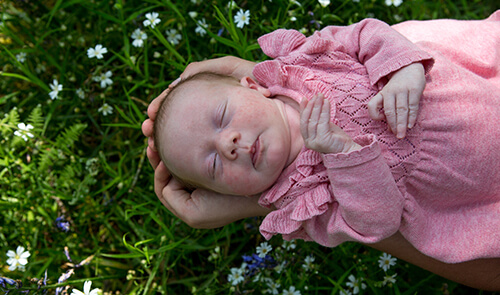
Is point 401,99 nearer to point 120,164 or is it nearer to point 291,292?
point 291,292

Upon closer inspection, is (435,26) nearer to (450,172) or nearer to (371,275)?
(450,172)

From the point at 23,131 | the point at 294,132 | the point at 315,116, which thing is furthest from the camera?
the point at 23,131

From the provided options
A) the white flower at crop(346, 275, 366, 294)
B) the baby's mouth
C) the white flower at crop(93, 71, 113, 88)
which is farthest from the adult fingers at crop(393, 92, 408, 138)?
the white flower at crop(93, 71, 113, 88)

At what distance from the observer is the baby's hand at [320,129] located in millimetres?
1755

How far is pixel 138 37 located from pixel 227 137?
140 cm

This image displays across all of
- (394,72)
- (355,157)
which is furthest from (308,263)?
(394,72)

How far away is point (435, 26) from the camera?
2307 millimetres

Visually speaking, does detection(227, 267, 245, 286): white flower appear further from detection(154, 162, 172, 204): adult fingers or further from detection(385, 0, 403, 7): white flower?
detection(385, 0, 403, 7): white flower

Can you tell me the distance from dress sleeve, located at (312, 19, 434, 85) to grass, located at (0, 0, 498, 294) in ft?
1.59

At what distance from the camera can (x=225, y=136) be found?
6.23 feet

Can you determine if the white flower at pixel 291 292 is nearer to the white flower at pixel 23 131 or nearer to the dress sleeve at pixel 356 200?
the dress sleeve at pixel 356 200

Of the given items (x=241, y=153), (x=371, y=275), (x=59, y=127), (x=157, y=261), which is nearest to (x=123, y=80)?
(x=59, y=127)

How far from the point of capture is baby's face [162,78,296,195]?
1.91 m

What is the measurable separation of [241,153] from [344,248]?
115 cm
